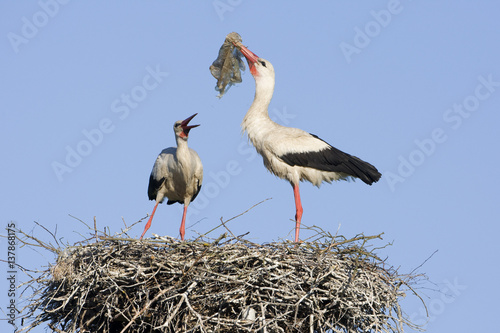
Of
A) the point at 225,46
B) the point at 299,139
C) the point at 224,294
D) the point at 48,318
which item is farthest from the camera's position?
the point at 225,46

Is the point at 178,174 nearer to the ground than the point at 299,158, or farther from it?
farther from it

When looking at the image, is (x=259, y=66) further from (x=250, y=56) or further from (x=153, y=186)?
(x=153, y=186)

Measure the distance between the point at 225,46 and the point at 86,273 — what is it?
4222mm

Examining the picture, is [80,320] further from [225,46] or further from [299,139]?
[225,46]

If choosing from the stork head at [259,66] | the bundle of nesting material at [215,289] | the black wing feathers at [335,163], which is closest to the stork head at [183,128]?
the stork head at [259,66]

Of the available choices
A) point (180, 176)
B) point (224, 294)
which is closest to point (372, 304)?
point (224, 294)

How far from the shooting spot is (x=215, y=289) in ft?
22.0

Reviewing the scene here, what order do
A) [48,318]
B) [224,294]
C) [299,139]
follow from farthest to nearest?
1. [299,139]
2. [48,318]
3. [224,294]

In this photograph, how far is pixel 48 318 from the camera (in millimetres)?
7066

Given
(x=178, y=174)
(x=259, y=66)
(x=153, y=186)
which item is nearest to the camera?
(x=178, y=174)

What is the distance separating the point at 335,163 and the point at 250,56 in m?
1.84

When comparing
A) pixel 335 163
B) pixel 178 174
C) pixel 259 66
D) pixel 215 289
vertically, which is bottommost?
pixel 215 289

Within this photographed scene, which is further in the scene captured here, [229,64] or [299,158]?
[229,64]

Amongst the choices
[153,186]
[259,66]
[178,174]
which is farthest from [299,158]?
[153,186]
